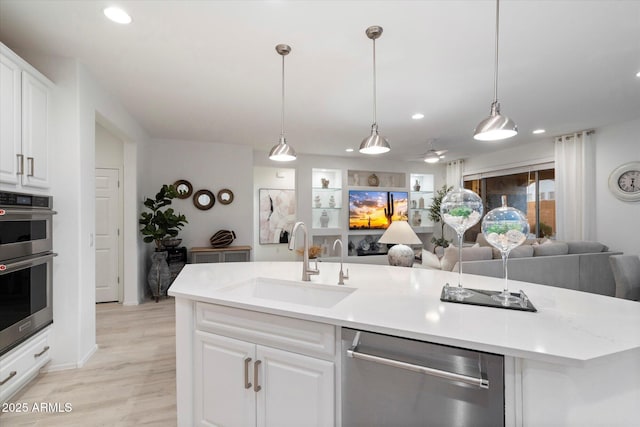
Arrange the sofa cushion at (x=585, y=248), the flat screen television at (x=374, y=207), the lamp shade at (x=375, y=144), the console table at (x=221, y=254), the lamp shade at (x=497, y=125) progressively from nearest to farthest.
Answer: the lamp shade at (x=497, y=125) → the lamp shade at (x=375, y=144) → the sofa cushion at (x=585, y=248) → the console table at (x=221, y=254) → the flat screen television at (x=374, y=207)

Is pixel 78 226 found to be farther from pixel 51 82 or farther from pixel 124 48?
pixel 124 48

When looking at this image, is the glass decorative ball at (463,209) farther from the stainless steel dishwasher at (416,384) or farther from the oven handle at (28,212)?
the oven handle at (28,212)

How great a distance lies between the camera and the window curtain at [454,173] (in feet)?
22.1

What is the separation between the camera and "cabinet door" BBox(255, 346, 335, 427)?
4.18ft

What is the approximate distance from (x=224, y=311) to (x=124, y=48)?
2165 millimetres

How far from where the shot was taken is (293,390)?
1.35 meters

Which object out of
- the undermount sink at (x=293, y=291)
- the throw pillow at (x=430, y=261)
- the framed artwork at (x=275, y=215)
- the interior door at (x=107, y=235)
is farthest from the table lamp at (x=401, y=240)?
the interior door at (x=107, y=235)

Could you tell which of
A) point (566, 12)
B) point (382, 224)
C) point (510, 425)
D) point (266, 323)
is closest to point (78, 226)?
point (266, 323)

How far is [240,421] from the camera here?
1.49m

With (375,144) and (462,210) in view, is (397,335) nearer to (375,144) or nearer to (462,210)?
(462,210)

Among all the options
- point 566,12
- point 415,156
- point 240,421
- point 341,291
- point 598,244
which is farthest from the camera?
point 415,156

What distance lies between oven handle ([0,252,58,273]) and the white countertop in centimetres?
109

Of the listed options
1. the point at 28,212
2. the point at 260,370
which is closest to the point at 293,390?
the point at 260,370

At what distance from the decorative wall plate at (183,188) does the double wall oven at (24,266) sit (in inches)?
106
